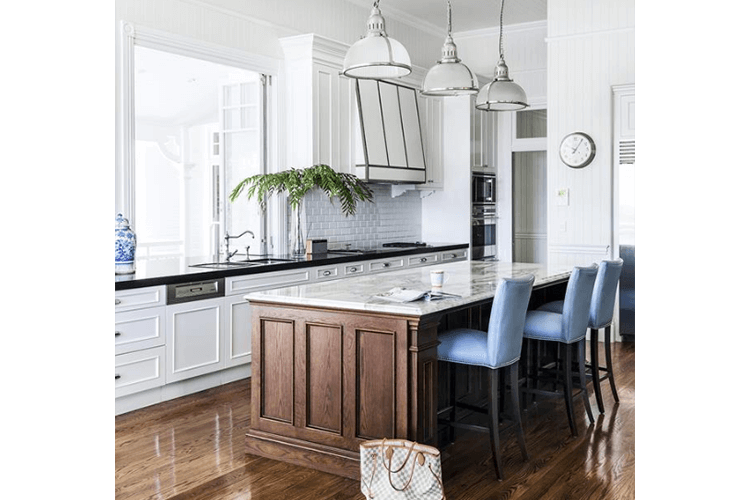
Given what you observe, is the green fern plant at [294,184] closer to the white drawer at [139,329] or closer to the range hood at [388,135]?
the range hood at [388,135]

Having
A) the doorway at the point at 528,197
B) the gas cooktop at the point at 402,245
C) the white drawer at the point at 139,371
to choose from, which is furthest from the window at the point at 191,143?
the doorway at the point at 528,197

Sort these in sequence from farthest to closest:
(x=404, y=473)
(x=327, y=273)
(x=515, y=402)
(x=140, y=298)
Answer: (x=327, y=273)
(x=140, y=298)
(x=515, y=402)
(x=404, y=473)

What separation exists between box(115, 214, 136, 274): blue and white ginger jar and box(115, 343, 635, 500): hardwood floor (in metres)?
0.91

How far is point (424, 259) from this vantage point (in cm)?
749

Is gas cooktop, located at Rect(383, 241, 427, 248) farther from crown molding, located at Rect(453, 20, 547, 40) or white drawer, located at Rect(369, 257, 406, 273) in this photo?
crown molding, located at Rect(453, 20, 547, 40)

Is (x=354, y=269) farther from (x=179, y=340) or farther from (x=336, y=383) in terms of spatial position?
(x=336, y=383)

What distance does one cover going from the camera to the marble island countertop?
3.31m

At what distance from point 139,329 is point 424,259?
3.70m

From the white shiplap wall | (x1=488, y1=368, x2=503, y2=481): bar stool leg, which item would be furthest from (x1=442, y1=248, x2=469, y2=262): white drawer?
(x1=488, y1=368, x2=503, y2=481): bar stool leg

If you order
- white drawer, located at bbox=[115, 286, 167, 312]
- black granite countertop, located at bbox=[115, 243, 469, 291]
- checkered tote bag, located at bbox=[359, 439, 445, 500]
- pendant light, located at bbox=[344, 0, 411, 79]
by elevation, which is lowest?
checkered tote bag, located at bbox=[359, 439, 445, 500]

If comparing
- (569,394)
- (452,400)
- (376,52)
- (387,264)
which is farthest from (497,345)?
(387,264)

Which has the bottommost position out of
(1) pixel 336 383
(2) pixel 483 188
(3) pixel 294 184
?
(1) pixel 336 383
